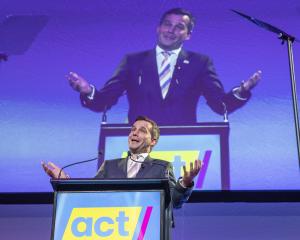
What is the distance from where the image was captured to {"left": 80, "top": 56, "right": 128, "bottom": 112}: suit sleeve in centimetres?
358

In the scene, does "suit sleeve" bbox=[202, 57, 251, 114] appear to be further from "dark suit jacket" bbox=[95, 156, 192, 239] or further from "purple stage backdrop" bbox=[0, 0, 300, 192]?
"dark suit jacket" bbox=[95, 156, 192, 239]

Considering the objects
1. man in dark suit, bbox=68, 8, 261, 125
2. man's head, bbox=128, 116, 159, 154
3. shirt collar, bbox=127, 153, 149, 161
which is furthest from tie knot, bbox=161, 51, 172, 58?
shirt collar, bbox=127, 153, 149, 161

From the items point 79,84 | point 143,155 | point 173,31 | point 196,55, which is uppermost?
point 173,31

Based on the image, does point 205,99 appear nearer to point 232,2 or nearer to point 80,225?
point 232,2

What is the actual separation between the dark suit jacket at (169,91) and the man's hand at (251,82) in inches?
4.2

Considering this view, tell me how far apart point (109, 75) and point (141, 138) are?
116 cm

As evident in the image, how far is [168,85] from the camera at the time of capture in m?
3.59

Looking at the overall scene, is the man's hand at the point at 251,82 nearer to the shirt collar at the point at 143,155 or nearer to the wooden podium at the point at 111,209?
the shirt collar at the point at 143,155

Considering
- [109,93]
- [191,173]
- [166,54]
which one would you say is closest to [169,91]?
[166,54]

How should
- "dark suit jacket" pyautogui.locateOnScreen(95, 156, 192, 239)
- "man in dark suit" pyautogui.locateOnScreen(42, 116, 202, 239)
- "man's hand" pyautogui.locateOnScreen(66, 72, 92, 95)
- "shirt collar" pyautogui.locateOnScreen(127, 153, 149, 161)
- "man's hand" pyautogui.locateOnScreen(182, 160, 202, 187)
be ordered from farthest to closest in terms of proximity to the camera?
"man's hand" pyautogui.locateOnScreen(66, 72, 92, 95) < "shirt collar" pyautogui.locateOnScreen(127, 153, 149, 161) < "man in dark suit" pyautogui.locateOnScreen(42, 116, 202, 239) < "dark suit jacket" pyautogui.locateOnScreen(95, 156, 192, 239) < "man's hand" pyautogui.locateOnScreen(182, 160, 202, 187)

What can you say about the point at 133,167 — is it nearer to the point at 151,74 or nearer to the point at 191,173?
the point at 191,173

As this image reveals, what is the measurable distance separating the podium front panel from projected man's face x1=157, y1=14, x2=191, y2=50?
7.27 ft

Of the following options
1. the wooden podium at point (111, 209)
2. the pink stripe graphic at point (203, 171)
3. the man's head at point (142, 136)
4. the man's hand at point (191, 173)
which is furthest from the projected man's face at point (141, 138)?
the wooden podium at point (111, 209)

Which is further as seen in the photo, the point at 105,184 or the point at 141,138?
the point at 141,138
